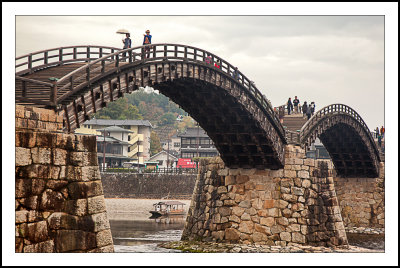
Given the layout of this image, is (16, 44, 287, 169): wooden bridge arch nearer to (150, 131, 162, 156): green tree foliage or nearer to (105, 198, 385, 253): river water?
(105, 198, 385, 253): river water

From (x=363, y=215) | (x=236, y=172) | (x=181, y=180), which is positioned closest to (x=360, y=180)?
(x=363, y=215)

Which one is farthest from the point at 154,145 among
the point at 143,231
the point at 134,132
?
the point at 143,231

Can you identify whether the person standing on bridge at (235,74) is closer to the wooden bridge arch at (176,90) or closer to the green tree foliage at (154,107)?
the wooden bridge arch at (176,90)

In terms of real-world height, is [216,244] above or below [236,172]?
below

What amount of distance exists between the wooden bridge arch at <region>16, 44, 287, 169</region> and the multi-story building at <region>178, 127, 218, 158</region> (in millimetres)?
58496

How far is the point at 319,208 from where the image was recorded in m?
32.0

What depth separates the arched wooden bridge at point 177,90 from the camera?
16359 mm

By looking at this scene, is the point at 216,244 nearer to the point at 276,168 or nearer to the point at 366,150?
the point at 276,168

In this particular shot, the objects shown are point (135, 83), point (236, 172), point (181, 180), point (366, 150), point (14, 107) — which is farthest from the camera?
point (181, 180)

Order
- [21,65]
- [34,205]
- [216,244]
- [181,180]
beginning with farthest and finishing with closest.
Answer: [181,180], [216,244], [21,65], [34,205]

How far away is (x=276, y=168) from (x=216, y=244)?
5.24 metres

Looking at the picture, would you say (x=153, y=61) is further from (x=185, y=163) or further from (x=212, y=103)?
(x=185, y=163)

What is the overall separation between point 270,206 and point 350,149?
18015 mm

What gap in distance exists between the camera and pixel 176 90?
1057 inches
